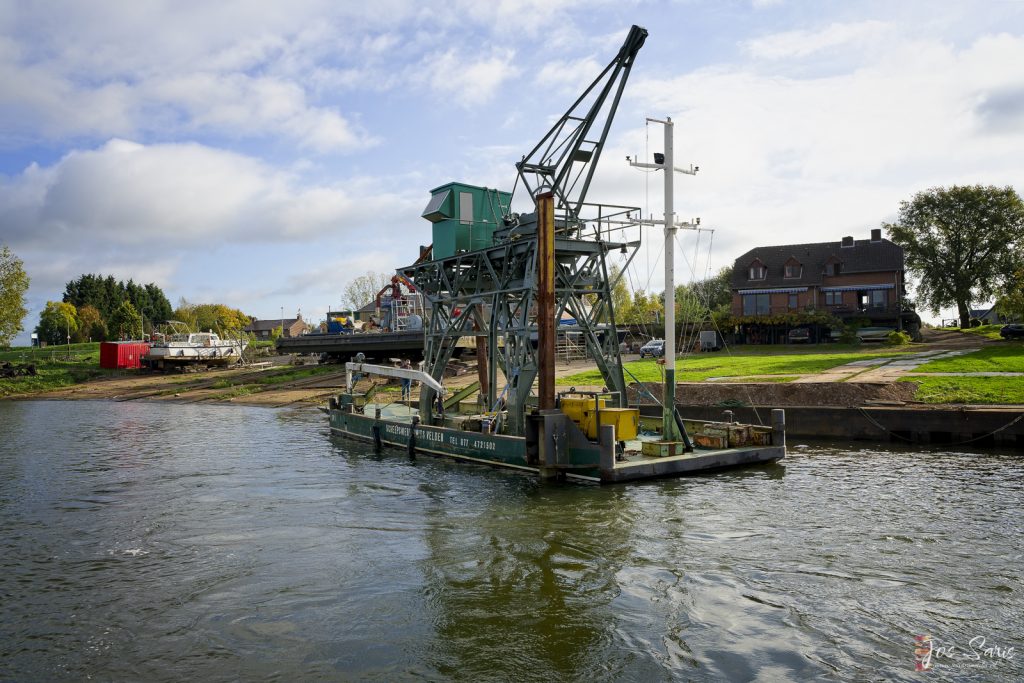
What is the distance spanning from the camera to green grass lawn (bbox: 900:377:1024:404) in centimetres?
2306

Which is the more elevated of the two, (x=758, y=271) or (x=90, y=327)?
(x=758, y=271)

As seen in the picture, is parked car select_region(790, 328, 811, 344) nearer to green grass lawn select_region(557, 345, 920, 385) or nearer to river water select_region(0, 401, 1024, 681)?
green grass lawn select_region(557, 345, 920, 385)

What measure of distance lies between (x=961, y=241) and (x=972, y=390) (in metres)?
42.8

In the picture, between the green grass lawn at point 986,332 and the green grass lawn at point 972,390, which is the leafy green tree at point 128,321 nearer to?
the green grass lawn at point 972,390

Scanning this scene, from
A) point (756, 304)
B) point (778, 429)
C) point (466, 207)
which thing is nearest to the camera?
point (778, 429)

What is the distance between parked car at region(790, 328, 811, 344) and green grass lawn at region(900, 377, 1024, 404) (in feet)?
85.7

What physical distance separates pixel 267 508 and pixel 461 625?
26.6 ft

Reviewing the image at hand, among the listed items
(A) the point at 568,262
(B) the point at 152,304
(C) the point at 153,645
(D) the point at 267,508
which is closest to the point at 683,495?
(A) the point at 568,262

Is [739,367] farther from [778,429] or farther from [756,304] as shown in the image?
[756,304]

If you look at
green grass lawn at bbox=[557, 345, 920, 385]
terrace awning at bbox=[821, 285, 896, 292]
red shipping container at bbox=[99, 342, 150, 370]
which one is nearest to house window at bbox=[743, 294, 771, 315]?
terrace awning at bbox=[821, 285, 896, 292]

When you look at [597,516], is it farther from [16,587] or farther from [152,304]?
[152,304]

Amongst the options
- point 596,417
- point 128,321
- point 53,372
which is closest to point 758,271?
point 596,417

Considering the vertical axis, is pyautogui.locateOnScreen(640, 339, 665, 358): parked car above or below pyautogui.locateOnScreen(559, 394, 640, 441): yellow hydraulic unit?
above

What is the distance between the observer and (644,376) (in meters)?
34.5
